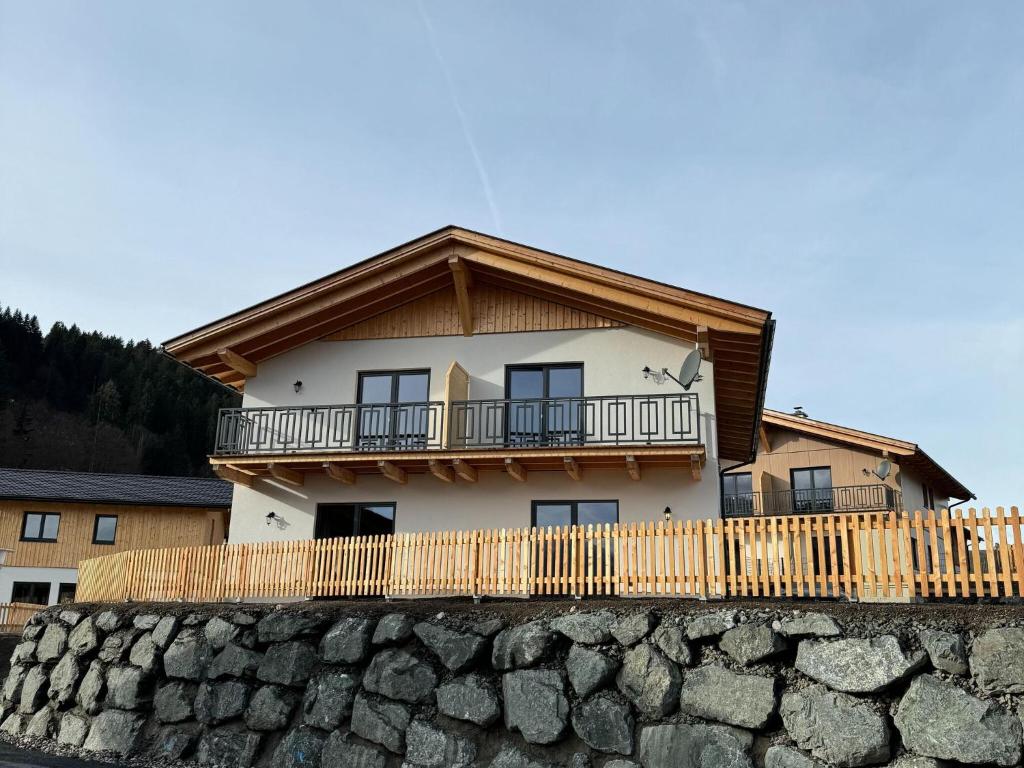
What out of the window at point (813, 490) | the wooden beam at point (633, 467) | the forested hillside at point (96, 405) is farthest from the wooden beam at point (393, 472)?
the forested hillside at point (96, 405)

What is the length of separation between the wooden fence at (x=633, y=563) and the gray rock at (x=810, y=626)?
989mm

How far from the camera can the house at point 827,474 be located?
3250 cm

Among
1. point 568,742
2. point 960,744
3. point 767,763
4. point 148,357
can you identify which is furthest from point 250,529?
point 148,357

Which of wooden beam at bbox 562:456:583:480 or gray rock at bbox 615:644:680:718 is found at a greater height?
wooden beam at bbox 562:456:583:480

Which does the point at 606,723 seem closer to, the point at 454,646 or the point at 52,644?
the point at 454,646

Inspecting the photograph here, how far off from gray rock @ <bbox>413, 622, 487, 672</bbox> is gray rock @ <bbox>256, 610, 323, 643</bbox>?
85.5 inches

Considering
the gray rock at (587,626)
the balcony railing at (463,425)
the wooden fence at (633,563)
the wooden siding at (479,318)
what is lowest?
the gray rock at (587,626)

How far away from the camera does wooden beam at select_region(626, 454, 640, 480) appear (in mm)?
16328

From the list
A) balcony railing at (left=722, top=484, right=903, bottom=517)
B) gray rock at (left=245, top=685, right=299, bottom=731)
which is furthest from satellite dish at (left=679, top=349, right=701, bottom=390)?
balcony railing at (left=722, top=484, right=903, bottom=517)

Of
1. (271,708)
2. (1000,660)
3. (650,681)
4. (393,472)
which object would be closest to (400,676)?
(271,708)

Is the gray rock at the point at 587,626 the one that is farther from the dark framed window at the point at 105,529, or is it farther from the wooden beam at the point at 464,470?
the dark framed window at the point at 105,529

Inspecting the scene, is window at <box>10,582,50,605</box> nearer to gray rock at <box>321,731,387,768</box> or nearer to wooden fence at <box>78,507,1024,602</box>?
wooden fence at <box>78,507,1024,602</box>

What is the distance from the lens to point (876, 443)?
31922 mm

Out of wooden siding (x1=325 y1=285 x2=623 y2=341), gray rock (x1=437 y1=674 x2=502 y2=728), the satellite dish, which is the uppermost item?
wooden siding (x1=325 y1=285 x2=623 y2=341)
